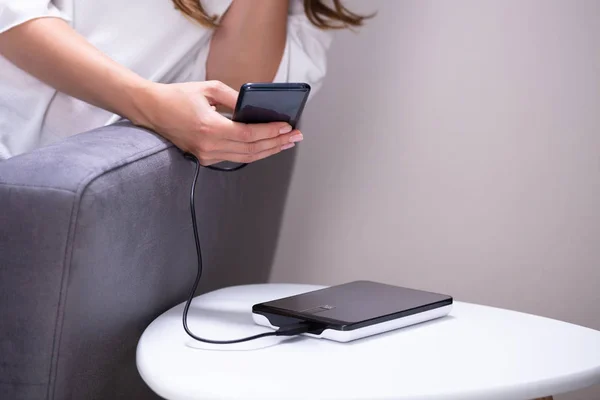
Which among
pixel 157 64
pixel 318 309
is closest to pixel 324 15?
pixel 157 64

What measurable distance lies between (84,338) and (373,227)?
0.64m

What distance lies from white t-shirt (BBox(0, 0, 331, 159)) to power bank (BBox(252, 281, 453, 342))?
0.40 m

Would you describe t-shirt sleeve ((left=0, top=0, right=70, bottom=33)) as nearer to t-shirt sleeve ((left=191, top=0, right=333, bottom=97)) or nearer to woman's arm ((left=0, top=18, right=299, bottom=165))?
woman's arm ((left=0, top=18, right=299, bottom=165))

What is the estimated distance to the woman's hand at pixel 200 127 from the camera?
0.83 m

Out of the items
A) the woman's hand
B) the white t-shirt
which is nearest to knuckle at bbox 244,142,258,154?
the woman's hand

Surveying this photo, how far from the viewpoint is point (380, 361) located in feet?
2.12

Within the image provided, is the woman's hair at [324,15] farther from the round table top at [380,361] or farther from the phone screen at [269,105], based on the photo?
the round table top at [380,361]

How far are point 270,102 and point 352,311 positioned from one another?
0.23 metres

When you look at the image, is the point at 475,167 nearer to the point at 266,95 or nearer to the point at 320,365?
the point at 266,95

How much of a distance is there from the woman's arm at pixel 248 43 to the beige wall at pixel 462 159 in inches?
6.7

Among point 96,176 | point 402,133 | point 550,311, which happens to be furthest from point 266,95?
point 550,311

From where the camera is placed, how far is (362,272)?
1268 millimetres

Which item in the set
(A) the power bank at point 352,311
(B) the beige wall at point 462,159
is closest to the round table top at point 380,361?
(A) the power bank at point 352,311

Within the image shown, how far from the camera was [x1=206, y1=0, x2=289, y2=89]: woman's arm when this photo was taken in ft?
3.63
